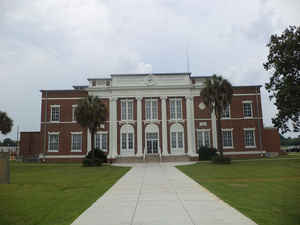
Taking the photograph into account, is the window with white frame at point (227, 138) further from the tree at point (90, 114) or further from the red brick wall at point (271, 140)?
the tree at point (90, 114)

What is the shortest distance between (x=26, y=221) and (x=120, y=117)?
35.4m

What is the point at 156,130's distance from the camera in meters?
42.4

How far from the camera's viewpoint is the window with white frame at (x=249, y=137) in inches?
1686

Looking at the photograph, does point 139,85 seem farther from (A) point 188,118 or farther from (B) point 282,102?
(B) point 282,102

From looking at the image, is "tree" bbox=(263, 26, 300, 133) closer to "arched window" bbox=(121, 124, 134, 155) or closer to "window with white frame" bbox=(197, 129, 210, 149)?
"window with white frame" bbox=(197, 129, 210, 149)

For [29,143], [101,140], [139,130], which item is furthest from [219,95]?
[29,143]

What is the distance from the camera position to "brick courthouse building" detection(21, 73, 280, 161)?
4212 centimetres

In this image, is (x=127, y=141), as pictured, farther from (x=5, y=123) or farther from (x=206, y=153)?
(x=5, y=123)

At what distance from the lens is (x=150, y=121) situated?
4253cm

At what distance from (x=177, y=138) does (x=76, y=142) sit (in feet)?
51.3

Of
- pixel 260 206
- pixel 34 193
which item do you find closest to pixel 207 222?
pixel 260 206

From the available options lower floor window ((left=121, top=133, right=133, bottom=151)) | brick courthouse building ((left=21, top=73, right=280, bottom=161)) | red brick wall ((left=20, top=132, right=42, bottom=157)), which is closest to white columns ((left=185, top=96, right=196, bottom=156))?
brick courthouse building ((left=21, top=73, right=280, bottom=161))

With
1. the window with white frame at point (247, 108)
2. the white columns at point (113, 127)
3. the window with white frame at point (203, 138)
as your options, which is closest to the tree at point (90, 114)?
the white columns at point (113, 127)

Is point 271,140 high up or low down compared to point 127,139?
down
